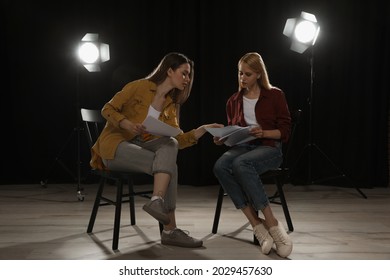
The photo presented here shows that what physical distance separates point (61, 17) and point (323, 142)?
2.74 m

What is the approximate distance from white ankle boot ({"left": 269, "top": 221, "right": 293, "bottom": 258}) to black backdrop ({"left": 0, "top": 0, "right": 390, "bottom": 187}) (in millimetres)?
2248

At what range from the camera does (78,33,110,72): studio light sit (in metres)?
4.38

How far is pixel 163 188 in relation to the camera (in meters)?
2.63

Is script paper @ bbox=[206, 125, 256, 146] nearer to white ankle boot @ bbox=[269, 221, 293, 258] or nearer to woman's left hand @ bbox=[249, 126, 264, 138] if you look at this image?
woman's left hand @ bbox=[249, 126, 264, 138]

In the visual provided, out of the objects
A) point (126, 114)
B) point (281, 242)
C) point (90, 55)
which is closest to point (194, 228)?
point (281, 242)

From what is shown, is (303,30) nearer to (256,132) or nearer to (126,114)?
(256,132)

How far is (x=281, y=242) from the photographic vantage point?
262cm

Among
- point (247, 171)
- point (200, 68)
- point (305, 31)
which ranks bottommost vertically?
point (247, 171)

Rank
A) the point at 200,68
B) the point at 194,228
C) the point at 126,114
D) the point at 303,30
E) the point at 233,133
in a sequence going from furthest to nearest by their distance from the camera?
the point at 200,68
the point at 303,30
the point at 194,228
the point at 126,114
the point at 233,133

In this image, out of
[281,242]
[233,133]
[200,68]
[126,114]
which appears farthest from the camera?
[200,68]

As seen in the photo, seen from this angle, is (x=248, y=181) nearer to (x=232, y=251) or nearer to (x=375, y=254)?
(x=232, y=251)

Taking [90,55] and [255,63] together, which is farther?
[90,55]

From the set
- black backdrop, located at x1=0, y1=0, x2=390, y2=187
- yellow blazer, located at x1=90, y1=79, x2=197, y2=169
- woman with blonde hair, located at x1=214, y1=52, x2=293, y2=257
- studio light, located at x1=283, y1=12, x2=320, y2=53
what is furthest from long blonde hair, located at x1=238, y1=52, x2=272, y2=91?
black backdrop, located at x1=0, y1=0, x2=390, y2=187

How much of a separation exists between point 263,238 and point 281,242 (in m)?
0.11
